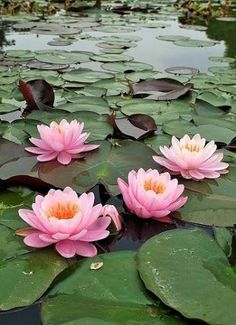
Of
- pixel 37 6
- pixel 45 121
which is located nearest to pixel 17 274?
pixel 45 121

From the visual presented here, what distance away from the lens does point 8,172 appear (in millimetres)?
1463

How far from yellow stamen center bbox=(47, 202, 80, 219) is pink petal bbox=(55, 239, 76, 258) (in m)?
0.06

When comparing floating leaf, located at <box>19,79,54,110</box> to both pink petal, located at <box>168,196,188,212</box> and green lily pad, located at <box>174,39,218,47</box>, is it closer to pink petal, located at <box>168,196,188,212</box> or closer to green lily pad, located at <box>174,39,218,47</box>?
pink petal, located at <box>168,196,188,212</box>

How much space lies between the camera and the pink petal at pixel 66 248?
1063 mm

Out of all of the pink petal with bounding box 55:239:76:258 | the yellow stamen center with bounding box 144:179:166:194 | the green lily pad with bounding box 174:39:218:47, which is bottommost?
the green lily pad with bounding box 174:39:218:47

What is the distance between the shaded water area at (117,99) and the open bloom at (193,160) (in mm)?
32

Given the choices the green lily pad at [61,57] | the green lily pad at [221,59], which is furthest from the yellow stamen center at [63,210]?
the green lily pad at [221,59]

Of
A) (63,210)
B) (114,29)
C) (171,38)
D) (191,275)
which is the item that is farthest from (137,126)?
(114,29)

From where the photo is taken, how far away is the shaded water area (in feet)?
4.41

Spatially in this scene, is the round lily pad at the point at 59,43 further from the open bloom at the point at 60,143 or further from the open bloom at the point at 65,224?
the open bloom at the point at 65,224

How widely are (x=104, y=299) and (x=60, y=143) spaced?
0.66 metres

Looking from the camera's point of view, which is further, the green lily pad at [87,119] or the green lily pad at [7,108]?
the green lily pad at [7,108]

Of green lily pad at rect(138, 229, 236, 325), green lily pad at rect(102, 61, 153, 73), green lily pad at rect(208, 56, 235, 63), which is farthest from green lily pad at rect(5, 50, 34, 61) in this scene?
green lily pad at rect(138, 229, 236, 325)

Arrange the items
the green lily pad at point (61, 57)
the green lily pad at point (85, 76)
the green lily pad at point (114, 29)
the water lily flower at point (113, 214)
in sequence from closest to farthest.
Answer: the water lily flower at point (113, 214)
the green lily pad at point (85, 76)
the green lily pad at point (61, 57)
the green lily pad at point (114, 29)
